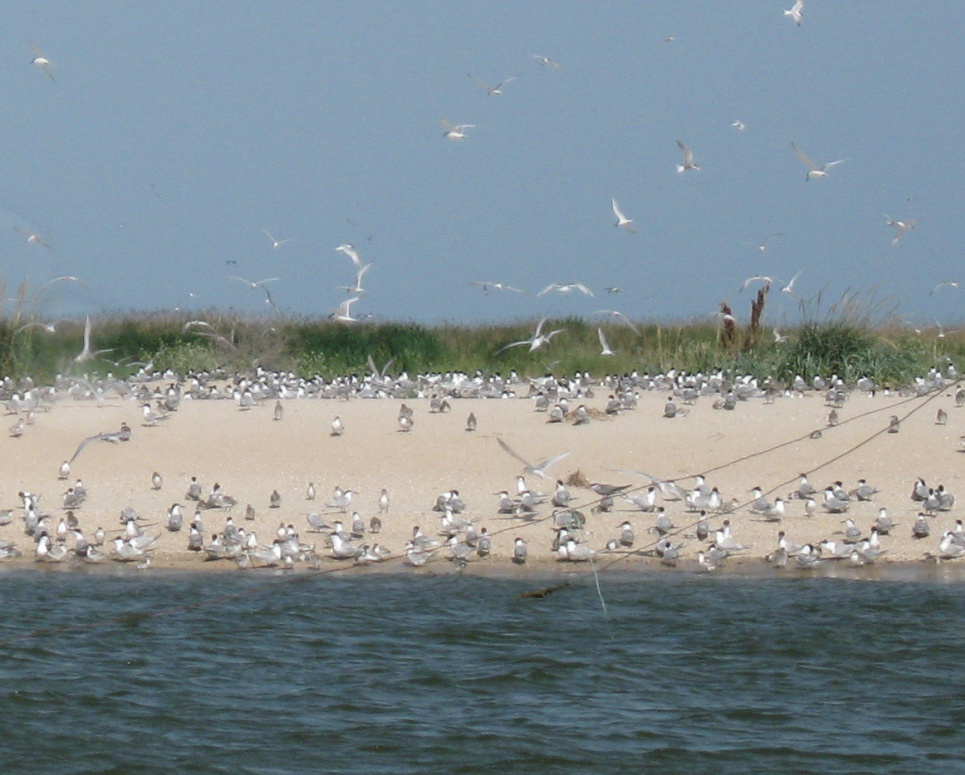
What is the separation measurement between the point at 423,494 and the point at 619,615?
3.83 m

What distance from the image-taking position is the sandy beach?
14.6 meters

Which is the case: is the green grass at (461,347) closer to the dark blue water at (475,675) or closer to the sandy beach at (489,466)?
the sandy beach at (489,466)

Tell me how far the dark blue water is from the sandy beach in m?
0.96

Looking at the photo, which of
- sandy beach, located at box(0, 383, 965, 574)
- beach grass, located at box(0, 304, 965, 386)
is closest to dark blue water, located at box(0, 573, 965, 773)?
sandy beach, located at box(0, 383, 965, 574)

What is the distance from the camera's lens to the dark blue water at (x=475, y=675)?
955 centimetres

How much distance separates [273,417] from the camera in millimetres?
18547

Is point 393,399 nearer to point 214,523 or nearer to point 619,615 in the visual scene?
point 214,523

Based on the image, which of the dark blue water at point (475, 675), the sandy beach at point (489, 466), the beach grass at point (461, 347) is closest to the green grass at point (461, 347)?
→ the beach grass at point (461, 347)

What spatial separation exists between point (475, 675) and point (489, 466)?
5544mm

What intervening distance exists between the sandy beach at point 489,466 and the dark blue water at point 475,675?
3.15 feet

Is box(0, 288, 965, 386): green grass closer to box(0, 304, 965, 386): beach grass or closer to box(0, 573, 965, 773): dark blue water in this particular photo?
box(0, 304, 965, 386): beach grass

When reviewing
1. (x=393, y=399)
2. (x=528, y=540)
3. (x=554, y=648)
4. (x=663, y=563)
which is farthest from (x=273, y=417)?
Answer: (x=554, y=648)

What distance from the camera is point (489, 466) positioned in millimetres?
16594

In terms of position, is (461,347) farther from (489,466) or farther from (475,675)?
(475,675)
